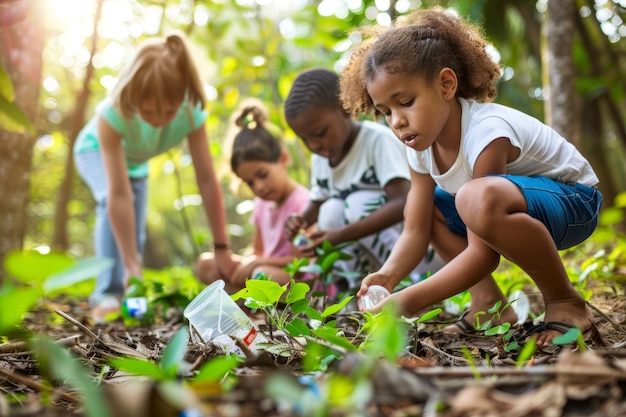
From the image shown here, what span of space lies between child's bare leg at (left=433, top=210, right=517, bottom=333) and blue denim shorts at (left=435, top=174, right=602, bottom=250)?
10.6 inches

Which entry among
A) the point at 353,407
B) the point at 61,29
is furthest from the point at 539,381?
the point at 61,29

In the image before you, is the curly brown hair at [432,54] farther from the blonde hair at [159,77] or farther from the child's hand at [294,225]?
the blonde hair at [159,77]

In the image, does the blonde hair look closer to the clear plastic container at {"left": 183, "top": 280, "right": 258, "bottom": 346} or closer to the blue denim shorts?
the clear plastic container at {"left": 183, "top": 280, "right": 258, "bottom": 346}

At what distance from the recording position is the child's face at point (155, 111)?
2.83m

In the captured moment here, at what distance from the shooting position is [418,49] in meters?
1.65

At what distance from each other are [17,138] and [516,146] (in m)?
2.60

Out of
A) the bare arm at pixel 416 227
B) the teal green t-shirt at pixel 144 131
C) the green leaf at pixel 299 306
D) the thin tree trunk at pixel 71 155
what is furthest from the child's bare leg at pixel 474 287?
the thin tree trunk at pixel 71 155

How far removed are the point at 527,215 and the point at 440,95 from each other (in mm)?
435

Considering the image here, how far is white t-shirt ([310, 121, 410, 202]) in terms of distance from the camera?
2588 mm

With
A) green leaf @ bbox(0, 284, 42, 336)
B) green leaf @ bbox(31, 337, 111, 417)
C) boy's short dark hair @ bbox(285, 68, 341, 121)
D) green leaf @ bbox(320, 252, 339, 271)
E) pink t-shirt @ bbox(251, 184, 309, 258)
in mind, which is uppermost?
boy's short dark hair @ bbox(285, 68, 341, 121)

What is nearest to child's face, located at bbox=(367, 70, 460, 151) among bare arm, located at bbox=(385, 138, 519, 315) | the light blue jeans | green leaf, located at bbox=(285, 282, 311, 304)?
bare arm, located at bbox=(385, 138, 519, 315)

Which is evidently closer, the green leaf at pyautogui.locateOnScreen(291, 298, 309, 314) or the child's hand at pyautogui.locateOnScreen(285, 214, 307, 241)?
the green leaf at pyautogui.locateOnScreen(291, 298, 309, 314)

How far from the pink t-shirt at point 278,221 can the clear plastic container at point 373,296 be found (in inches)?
60.0

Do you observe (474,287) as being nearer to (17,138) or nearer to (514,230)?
(514,230)
